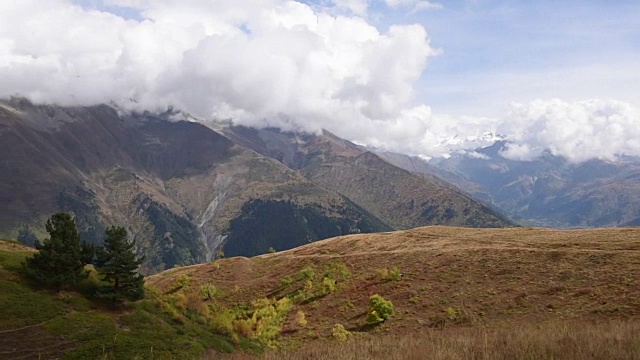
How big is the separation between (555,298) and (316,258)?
128ft

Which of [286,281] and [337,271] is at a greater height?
[337,271]

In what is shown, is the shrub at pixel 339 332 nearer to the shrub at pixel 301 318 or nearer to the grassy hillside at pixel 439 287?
the grassy hillside at pixel 439 287

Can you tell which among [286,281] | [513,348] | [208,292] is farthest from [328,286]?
[513,348]

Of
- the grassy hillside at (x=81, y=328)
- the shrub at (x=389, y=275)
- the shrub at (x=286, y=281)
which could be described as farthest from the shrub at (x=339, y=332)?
the shrub at (x=286, y=281)

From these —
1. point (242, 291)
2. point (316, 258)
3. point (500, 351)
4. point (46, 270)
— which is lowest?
point (242, 291)

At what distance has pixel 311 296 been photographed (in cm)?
5372

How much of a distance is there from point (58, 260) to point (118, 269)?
4.07 meters

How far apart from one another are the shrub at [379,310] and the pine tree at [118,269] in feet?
68.1

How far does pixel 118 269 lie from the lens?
32.5m

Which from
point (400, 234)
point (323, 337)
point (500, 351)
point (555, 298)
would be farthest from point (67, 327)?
point (400, 234)

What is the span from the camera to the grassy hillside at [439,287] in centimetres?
3575

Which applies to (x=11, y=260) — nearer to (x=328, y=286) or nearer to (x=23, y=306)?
(x=23, y=306)

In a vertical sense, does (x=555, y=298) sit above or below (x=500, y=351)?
below

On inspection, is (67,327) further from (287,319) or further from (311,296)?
(311,296)
